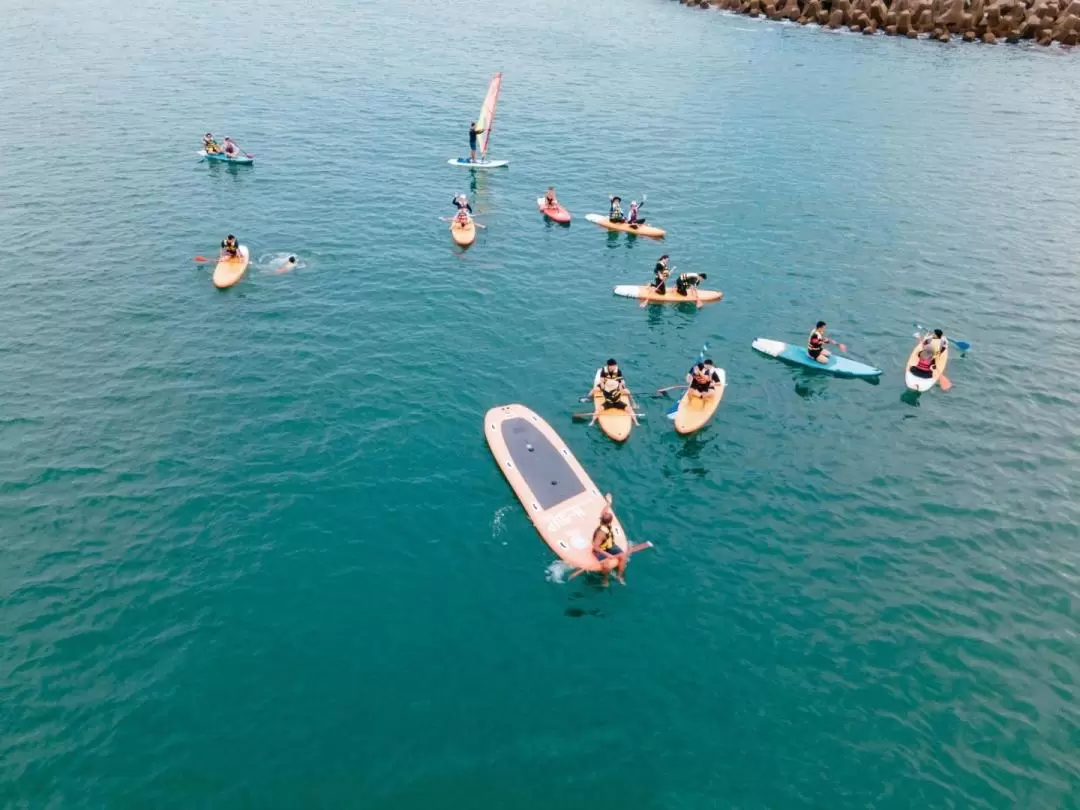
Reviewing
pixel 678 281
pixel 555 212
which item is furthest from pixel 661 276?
pixel 555 212

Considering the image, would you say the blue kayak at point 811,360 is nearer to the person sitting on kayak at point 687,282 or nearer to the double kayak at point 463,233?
the person sitting on kayak at point 687,282

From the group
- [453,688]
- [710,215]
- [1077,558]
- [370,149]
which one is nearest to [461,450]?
[453,688]

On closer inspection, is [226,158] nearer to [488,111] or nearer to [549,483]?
[488,111]

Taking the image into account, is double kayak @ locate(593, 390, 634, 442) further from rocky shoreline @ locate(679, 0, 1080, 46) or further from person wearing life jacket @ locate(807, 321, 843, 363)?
rocky shoreline @ locate(679, 0, 1080, 46)

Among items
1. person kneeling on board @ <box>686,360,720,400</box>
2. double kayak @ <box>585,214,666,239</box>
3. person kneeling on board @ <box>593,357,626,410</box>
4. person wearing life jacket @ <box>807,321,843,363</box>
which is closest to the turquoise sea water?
double kayak @ <box>585,214,666,239</box>

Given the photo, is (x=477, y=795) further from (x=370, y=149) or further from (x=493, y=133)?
(x=493, y=133)

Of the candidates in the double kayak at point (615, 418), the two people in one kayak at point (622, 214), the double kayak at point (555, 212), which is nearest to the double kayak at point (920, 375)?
the double kayak at point (615, 418)
